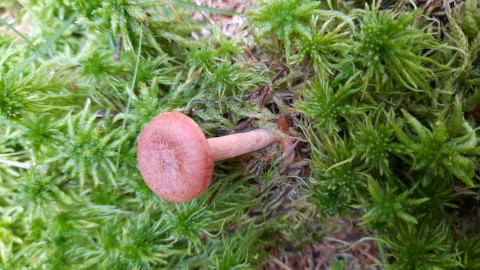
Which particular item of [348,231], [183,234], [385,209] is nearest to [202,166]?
[183,234]

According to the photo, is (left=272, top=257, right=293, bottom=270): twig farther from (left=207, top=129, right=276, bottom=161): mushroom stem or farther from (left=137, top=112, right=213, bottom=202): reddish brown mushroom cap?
(left=137, top=112, right=213, bottom=202): reddish brown mushroom cap

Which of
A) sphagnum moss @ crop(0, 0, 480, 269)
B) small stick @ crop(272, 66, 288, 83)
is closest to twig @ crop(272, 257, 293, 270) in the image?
sphagnum moss @ crop(0, 0, 480, 269)

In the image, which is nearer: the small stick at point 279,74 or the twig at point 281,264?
the small stick at point 279,74

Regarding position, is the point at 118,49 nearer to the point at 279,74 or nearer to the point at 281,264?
the point at 279,74

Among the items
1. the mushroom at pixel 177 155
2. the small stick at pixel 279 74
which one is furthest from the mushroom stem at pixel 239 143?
the small stick at pixel 279 74

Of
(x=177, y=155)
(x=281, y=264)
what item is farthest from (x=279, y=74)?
(x=281, y=264)

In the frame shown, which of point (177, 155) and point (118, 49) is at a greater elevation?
point (118, 49)

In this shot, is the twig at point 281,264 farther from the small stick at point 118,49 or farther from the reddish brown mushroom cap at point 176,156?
the small stick at point 118,49

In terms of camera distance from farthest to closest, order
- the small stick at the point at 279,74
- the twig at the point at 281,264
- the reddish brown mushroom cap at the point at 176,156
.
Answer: the twig at the point at 281,264 → the small stick at the point at 279,74 → the reddish brown mushroom cap at the point at 176,156
